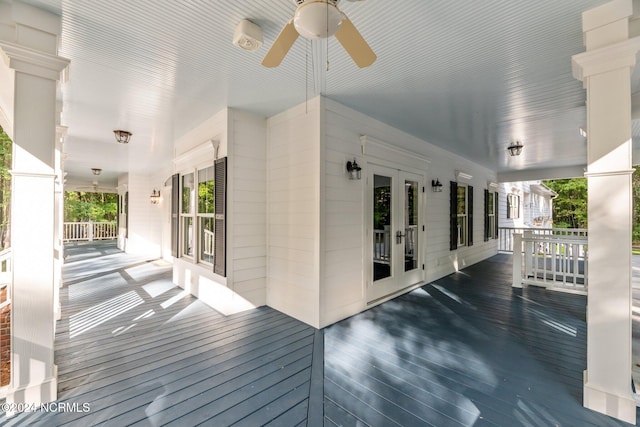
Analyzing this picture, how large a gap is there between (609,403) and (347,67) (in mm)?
3314

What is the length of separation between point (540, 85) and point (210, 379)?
445 centimetres

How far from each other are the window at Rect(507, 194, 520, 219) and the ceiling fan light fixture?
37.7 feet

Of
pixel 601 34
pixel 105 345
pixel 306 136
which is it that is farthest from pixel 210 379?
pixel 601 34

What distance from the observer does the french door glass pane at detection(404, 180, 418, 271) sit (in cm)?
464

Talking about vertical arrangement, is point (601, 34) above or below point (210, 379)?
above

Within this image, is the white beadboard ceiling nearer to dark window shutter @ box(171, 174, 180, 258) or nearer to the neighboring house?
dark window shutter @ box(171, 174, 180, 258)

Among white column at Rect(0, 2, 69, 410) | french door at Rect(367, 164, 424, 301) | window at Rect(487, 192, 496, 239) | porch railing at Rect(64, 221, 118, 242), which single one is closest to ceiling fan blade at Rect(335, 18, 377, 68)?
white column at Rect(0, 2, 69, 410)

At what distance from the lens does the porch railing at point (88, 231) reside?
11.1 metres

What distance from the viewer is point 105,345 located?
2768mm

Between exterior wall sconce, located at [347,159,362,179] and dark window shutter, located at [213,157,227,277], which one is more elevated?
exterior wall sconce, located at [347,159,362,179]

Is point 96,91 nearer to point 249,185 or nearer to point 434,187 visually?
point 249,185

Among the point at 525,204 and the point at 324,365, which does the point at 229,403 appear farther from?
the point at 525,204

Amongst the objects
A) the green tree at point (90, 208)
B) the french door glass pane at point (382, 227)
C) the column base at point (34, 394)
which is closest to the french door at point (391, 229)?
the french door glass pane at point (382, 227)

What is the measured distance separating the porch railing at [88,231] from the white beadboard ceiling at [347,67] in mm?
9237
